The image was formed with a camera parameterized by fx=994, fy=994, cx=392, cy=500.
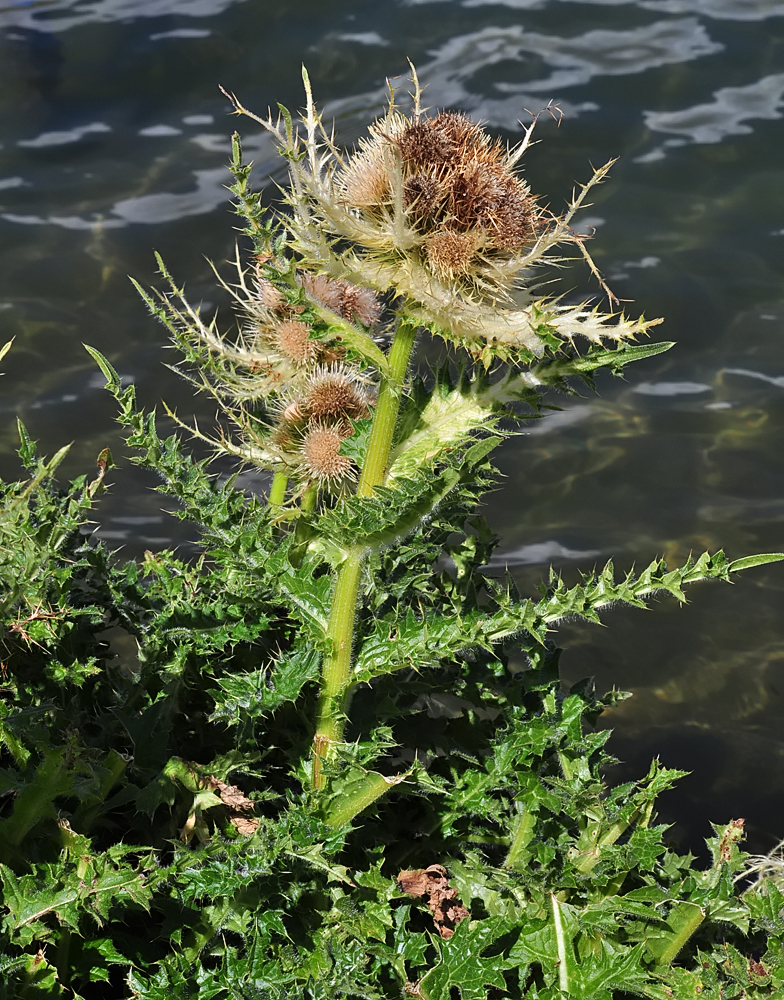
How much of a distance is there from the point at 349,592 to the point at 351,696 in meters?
0.19

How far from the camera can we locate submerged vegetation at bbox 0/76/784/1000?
143 centimetres

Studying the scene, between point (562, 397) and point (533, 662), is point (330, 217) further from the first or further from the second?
point (562, 397)

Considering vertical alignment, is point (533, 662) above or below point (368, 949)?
above

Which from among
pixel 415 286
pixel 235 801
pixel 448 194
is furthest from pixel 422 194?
pixel 235 801

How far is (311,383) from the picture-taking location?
5.80 feet

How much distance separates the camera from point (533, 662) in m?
1.83

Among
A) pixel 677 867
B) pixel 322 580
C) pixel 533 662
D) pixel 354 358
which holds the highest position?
pixel 354 358

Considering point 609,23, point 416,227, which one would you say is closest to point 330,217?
point 416,227

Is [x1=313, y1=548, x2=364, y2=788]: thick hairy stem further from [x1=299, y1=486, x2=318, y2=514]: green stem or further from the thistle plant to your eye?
[x1=299, y1=486, x2=318, y2=514]: green stem

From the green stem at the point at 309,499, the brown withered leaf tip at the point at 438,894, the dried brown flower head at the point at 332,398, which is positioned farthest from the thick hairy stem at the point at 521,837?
the dried brown flower head at the point at 332,398

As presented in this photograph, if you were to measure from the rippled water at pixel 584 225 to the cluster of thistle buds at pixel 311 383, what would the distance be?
146 centimetres

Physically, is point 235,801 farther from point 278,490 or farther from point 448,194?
point 448,194

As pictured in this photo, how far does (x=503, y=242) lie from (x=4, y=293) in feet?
9.29

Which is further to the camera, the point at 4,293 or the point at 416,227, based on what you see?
the point at 4,293
